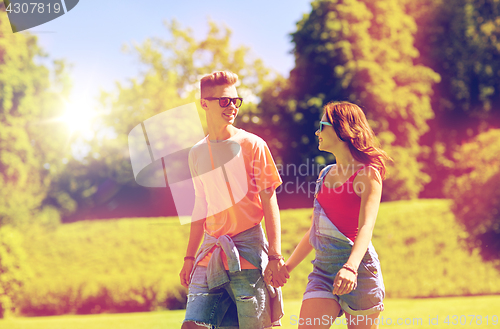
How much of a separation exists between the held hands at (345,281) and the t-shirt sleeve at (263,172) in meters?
0.72

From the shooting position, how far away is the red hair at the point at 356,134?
275cm

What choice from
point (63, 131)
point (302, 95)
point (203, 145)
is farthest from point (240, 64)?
point (203, 145)

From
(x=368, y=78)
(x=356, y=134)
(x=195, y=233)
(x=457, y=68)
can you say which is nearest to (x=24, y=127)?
(x=368, y=78)

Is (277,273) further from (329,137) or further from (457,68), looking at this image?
(457,68)

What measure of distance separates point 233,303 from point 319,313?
652 millimetres

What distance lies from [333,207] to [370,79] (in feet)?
49.8

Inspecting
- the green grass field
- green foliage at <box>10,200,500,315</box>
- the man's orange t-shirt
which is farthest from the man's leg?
green foliage at <box>10,200,500,315</box>

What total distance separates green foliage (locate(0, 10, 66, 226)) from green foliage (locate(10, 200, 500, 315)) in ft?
14.2

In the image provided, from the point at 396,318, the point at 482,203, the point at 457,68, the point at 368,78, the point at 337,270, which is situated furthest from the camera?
the point at 457,68

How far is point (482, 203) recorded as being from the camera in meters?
9.52

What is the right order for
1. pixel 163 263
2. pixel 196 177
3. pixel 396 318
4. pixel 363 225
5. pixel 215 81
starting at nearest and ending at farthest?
pixel 363 225 → pixel 215 81 → pixel 196 177 → pixel 396 318 → pixel 163 263

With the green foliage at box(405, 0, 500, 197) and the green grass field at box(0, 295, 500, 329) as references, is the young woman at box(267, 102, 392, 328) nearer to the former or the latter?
the green grass field at box(0, 295, 500, 329)

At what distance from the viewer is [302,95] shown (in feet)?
61.5

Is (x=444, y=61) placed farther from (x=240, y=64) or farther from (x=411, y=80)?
(x=240, y=64)
